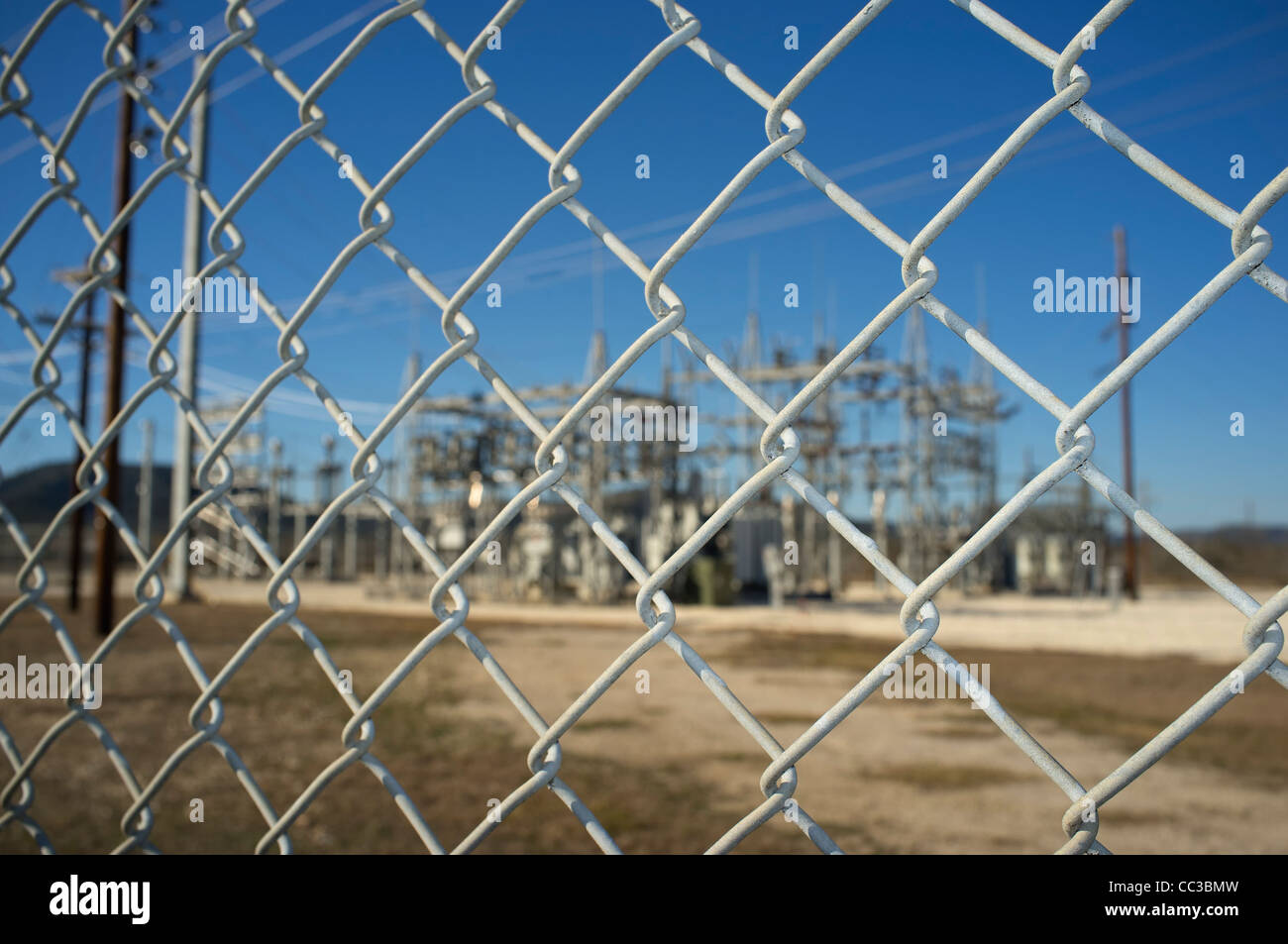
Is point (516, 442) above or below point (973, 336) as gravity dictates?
above

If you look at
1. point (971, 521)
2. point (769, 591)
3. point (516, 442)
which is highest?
point (516, 442)

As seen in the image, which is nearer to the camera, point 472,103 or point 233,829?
point 472,103

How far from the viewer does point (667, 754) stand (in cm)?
625

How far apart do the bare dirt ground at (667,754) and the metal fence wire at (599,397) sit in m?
3.25

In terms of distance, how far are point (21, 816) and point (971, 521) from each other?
30.4 metres

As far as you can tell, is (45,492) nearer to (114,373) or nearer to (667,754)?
(114,373)

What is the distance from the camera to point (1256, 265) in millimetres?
712

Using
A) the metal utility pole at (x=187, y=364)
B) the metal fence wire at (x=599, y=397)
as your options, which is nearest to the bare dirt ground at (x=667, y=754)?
the metal fence wire at (x=599, y=397)

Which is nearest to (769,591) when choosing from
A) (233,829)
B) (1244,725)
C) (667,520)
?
(667,520)

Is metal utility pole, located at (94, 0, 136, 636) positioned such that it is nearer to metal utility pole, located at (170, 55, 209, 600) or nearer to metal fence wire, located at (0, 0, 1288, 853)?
metal utility pole, located at (170, 55, 209, 600)

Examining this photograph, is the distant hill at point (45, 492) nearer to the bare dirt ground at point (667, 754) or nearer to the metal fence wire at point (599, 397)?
the bare dirt ground at point (667, 754)

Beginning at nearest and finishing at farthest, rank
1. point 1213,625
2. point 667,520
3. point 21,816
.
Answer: point 21,816 < point 1213,625 < point 667,520

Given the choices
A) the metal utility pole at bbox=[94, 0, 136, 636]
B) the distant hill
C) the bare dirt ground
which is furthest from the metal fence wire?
the distant hill
